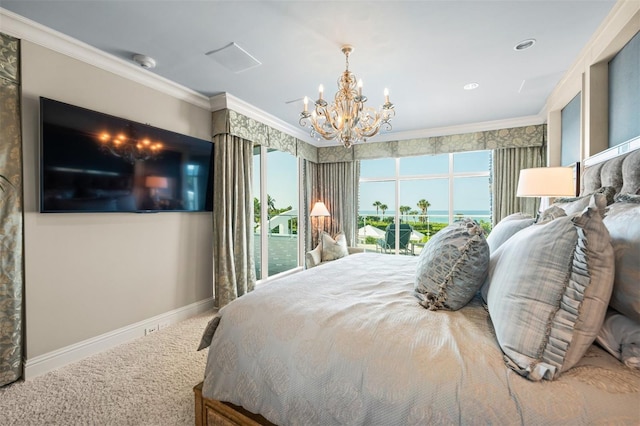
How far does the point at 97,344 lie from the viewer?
242 cm

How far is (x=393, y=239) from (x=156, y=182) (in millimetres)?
4030

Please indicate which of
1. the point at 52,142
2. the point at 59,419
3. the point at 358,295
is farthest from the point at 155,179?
the point at 358,295

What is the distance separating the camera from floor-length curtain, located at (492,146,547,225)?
13.5ft

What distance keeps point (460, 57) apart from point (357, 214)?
3252 mm

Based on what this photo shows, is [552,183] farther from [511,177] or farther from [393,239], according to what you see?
[393,239]

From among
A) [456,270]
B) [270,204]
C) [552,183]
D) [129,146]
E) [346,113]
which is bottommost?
[456,270]

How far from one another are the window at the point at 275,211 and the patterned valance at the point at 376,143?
26 cm

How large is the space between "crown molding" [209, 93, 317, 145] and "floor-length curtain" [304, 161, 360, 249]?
2.77 feet

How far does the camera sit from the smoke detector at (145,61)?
2466 millimetres

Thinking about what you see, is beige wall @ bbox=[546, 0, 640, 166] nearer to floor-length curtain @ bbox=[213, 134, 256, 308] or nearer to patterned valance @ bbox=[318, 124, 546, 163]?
patterned valance @ bbox=[318, 124, 546, 163]

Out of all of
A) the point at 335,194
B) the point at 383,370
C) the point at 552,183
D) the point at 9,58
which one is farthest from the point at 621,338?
the point at 335,194

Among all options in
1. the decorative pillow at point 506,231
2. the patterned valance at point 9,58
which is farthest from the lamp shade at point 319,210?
the patterned valance at point 9,58

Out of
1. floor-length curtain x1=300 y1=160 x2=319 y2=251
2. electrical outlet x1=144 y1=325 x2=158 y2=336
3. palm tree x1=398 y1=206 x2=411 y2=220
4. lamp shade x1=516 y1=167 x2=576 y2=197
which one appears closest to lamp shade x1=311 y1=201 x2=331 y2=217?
floor-length curtain x1=300 y1=160 x2=319 y2=251

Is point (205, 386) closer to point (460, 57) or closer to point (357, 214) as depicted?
point (460, 57)
